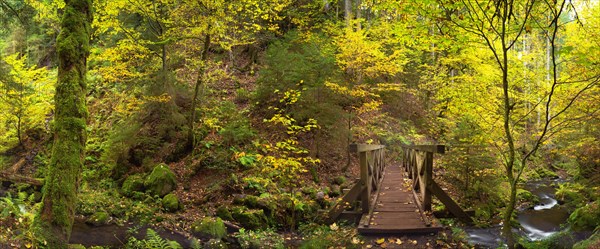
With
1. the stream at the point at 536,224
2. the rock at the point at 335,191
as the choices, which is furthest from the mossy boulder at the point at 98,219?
the stream at the point at 536,224

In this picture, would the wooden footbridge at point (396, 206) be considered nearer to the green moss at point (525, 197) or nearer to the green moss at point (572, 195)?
the green moss at point (525, 197)

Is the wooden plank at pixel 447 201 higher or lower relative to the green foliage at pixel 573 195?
higher

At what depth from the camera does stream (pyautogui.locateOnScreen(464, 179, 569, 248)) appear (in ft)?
28.8

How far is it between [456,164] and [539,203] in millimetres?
5719

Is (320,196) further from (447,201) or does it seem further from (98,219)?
(98,219)

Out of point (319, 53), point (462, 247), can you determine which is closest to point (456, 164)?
point (462, 247)

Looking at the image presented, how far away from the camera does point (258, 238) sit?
9.02 m

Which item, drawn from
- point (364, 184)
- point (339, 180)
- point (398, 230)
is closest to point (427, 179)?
point (364, 184)

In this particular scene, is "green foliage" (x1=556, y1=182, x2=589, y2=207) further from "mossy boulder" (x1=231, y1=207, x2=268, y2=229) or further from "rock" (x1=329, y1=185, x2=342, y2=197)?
"mossy boulder" (x1=231, y1=207, x2=268, y2=229)

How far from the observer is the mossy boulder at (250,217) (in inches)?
393

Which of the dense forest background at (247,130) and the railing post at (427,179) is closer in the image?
the railing post at (427,179)

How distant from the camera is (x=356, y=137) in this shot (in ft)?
57.1

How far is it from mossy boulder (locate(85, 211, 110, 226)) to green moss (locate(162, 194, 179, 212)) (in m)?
1.57

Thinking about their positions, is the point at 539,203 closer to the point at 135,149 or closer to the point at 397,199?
the point at 397,199
